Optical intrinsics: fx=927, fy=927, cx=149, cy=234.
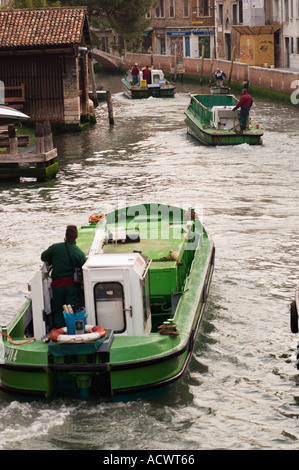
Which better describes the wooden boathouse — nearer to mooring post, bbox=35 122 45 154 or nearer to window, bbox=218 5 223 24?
mooring post, bbox=35 122 45 154

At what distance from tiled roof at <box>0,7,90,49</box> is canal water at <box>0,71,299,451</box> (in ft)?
10.8

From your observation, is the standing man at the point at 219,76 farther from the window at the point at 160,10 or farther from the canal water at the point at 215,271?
the window at the point at 160,10

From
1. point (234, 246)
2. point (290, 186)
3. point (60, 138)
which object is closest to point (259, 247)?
point (234, 246)

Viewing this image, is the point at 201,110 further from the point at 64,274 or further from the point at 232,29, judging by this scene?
the point at 232,29

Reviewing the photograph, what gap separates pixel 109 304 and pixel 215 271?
512 cm

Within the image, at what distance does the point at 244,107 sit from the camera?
2694cm

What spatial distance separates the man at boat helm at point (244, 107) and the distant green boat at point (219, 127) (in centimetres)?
23

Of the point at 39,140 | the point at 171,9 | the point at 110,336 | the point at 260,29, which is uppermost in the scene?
the point at 171,9

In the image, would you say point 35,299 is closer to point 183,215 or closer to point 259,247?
point 183,215

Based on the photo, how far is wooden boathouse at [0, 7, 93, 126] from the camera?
31.5m

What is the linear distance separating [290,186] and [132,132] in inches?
465

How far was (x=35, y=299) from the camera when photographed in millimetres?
10000

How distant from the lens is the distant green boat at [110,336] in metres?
9.16

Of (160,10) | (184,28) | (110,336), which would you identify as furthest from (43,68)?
(160,10)
